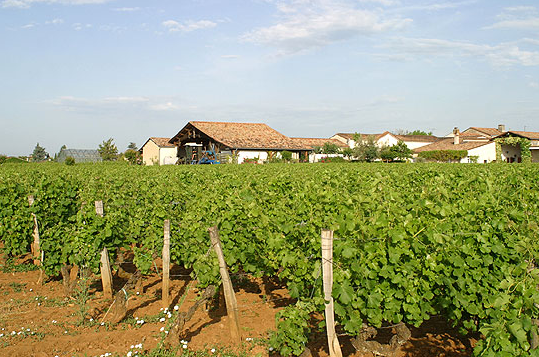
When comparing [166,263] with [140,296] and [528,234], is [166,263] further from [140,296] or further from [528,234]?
[528,234]

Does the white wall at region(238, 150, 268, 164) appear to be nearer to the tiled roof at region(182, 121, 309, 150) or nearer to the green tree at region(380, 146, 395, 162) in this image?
the tiled roof at region(182, 121, 309, 150)

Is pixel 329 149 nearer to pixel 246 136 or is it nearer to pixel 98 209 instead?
pixel 246 136

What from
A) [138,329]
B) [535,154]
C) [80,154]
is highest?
[80,154]

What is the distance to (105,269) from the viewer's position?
21.9ft

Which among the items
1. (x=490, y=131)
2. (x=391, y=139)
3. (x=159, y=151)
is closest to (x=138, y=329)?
(x=159, y=151)

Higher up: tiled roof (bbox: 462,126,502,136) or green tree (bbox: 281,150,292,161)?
tiled roof (bbox: 462,126,502,136)

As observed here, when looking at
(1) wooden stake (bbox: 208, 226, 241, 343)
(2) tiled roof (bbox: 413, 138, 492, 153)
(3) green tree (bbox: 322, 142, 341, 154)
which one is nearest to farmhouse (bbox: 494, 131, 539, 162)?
(2) tiled roof (bbox: 413, 138, 492, 153)

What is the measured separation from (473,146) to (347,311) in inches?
2317

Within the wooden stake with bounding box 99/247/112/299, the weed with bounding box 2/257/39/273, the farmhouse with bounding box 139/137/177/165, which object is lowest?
the weed with bounding box 2/257/39/273

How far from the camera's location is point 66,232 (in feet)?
23.5

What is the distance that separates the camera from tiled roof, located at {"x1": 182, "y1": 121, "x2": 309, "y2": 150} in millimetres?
44500

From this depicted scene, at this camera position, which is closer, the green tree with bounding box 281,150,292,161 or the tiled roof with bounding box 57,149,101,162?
the green tree with bounding box 281,150,292,161

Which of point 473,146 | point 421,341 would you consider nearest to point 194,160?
point 473,146

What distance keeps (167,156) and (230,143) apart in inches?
526
